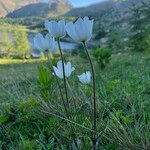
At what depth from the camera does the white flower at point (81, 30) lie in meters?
2.24

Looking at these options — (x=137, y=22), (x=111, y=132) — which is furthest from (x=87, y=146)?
(x=137, y=22)

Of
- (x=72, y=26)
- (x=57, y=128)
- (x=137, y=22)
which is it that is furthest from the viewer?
(x=137, y=22)

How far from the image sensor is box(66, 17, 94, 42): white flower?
224cm

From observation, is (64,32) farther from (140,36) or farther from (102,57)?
(140,36)

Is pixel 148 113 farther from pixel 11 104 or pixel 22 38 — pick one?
pixel 22 38

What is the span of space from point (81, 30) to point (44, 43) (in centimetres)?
67

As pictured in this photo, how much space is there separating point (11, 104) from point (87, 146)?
74.5 inches

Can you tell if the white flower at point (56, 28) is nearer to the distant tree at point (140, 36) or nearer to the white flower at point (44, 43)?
the white flower at point (44, 43)

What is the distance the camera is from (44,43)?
288 centimetres

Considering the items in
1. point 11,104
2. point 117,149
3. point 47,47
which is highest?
point 47,47

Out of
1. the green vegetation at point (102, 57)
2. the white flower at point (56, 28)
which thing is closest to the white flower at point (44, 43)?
the white flower at point (56, 28)

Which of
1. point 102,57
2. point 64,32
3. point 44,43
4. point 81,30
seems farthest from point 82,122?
point 102,57

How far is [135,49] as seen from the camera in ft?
77.4

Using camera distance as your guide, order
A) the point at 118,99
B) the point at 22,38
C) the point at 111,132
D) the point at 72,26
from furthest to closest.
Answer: the point at 22,38, the point at 118,99, the point at 111,132, the point at 72,26
